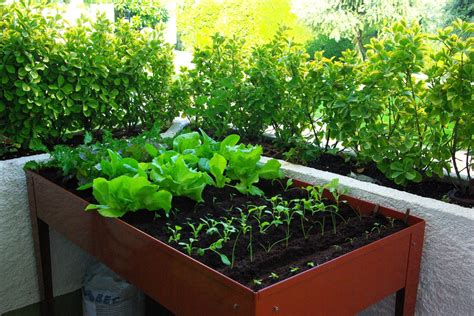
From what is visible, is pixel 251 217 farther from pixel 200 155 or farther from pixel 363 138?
pixel 363 138

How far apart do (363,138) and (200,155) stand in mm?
704

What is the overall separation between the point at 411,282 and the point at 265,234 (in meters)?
0.56

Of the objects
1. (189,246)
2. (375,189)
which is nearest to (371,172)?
(375,189)

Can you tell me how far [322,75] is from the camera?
102 inches

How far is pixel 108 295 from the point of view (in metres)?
2.64

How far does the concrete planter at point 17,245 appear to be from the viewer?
267cm

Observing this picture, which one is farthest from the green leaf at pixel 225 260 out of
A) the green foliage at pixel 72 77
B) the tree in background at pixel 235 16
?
the tree in background at pixel 235 16

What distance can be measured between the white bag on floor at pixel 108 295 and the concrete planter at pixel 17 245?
305 millimetres

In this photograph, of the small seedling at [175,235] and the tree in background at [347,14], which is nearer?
the small seedling at [175,235]

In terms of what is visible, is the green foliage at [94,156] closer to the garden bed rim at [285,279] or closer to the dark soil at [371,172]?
the garden bed rim at [285,279]

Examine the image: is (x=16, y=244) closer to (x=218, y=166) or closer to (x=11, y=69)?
(x=11, y=69)

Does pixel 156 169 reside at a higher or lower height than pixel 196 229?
higher

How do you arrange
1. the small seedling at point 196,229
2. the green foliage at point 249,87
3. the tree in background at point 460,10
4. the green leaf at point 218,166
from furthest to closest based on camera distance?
the tree in background at point 460,10 < the green foliage at point 249,87 < the green leaf at point 218,166 < the small seedling at point 196,229

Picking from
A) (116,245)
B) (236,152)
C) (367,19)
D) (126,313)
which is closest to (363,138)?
(236,152)
